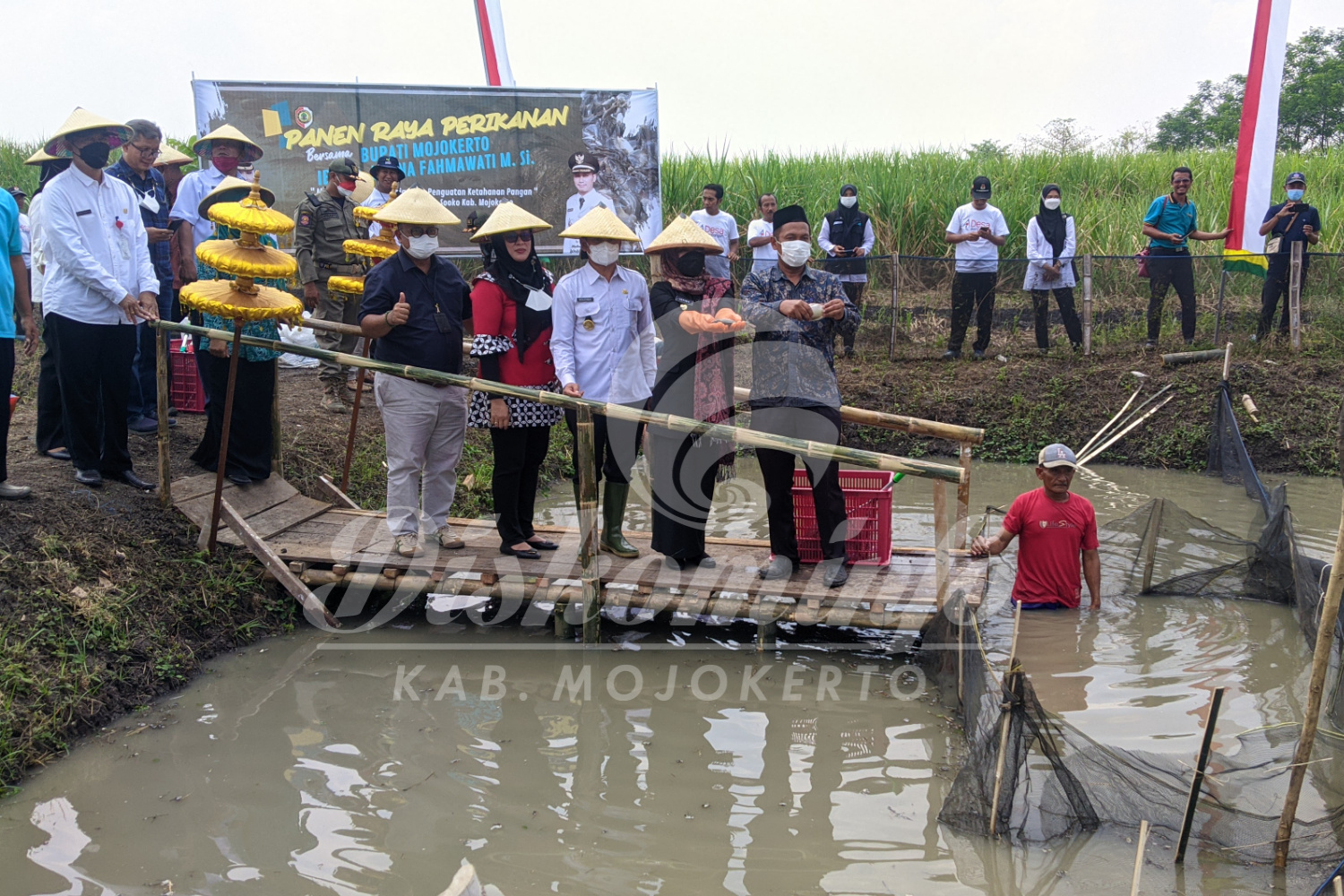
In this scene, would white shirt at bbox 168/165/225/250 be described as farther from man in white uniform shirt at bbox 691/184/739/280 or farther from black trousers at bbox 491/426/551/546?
man in white uniform shirt at bbox 691/184/739/280

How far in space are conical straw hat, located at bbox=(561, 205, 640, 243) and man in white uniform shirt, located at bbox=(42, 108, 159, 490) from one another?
8.19 feet

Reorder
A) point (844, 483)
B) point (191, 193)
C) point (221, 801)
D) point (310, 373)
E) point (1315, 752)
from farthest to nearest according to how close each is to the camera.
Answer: point (310, 373)
point (191, 193)
point (844, 483)
point (221, 801)
point (1315, 752)

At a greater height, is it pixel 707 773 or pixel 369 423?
pixel 369 423

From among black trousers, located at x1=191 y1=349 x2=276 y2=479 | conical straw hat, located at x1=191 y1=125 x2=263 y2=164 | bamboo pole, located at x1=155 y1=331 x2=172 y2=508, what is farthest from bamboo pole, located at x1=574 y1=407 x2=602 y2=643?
conical straw hat, located at x1=191 y1=125 x2=263 y2=164

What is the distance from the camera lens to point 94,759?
4383 mm

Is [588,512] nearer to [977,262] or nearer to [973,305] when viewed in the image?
[977,262]

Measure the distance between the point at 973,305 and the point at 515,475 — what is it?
7.76 m

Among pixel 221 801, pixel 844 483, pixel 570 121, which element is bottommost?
pixel 221 801

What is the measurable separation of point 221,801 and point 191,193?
4827 millimetres

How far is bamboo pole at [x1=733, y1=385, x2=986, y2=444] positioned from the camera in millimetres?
5426

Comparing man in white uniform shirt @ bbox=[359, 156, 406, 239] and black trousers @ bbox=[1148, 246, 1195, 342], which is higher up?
man in white uniform shirt @ bbox=[359, 156, 406, 239]

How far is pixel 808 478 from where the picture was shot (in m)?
5.70

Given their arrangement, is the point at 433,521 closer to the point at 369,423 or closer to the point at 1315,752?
the point at 369,423

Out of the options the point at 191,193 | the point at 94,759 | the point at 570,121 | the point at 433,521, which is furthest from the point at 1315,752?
the point at 570,121
